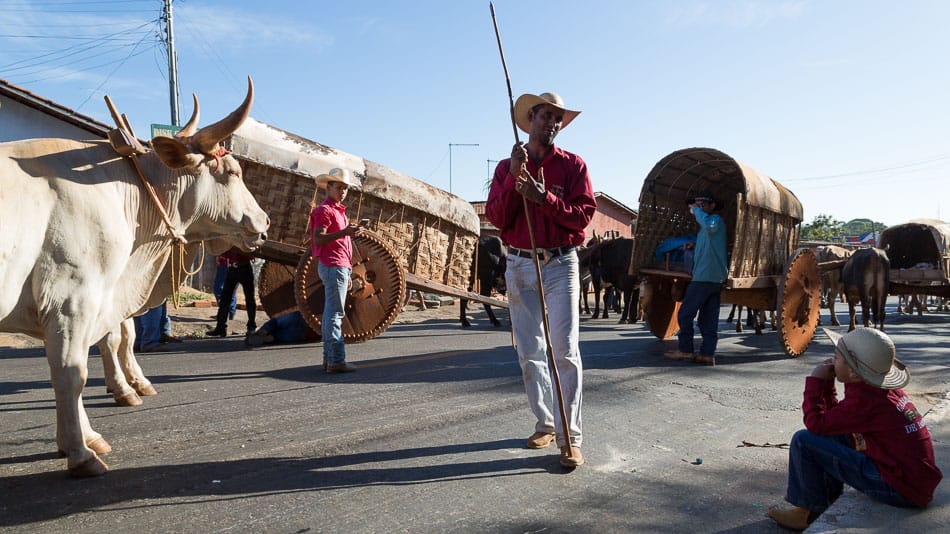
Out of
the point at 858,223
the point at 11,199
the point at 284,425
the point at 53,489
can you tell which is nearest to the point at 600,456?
the point at 284,425

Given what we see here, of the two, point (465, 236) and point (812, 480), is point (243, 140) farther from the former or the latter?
point (812, 480)

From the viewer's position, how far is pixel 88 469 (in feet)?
11.5

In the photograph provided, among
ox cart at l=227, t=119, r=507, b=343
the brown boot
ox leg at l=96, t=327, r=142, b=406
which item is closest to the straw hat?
ox cart at l=227, t=119, r=507, b=343

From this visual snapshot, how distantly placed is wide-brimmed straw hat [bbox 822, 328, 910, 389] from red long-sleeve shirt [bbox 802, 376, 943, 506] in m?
0.05

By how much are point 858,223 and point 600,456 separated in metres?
95.9

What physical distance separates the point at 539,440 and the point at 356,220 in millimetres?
4860

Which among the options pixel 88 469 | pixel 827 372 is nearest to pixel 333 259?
pixel 88 469

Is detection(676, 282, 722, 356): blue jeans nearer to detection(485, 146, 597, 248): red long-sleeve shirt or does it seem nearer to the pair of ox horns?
detection(485, 146, 597, 248): red long-sleeve shirt

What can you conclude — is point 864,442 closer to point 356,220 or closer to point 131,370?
point 131,370

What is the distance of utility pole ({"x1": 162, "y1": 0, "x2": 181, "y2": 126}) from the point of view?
60.0 ft

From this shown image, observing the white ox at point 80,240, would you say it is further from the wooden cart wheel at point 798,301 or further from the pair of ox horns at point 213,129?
the wooden cart wheel at point 798,301

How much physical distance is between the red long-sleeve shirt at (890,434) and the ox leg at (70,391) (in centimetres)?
357

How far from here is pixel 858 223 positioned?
86750mm

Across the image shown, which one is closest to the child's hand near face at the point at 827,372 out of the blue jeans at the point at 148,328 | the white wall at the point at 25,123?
the blue jeans at the point at 148,328
